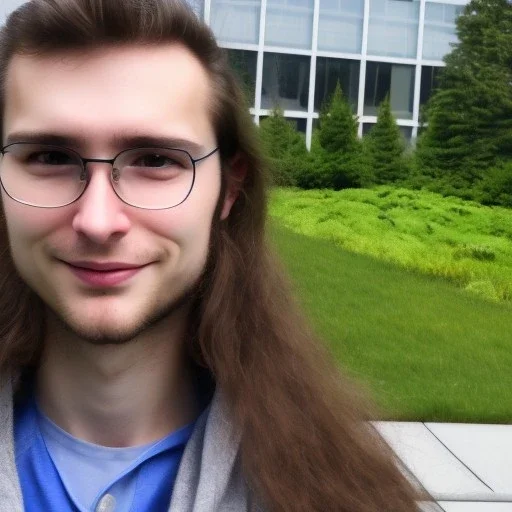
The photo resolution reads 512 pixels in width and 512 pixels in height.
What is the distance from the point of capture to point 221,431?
1.48 metres

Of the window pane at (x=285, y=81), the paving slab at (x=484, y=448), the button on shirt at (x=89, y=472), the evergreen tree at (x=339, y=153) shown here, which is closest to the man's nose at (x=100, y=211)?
the button on shirt at (x=89, y=472)

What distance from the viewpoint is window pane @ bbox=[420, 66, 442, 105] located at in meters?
11.4

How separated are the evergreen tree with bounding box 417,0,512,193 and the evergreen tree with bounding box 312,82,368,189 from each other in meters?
1.01

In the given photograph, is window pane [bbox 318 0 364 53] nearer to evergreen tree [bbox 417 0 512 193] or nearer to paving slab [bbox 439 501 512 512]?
evergreen tree [bbox 417 0 512 193]

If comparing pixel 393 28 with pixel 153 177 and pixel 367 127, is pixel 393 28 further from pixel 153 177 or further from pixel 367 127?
pixel 153 177

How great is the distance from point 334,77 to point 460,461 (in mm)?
9583

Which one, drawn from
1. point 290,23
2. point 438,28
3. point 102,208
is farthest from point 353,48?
point 102,208

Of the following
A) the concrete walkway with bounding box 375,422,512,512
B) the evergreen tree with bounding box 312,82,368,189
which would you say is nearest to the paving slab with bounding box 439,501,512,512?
the concrete walkway with bounding box 375,422,512,512

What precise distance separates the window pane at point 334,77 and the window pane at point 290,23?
45 cm

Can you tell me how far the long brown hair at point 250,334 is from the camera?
1.38 m

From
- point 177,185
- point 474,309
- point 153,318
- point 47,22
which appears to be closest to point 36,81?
point 47,22

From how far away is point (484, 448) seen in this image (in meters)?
4.57

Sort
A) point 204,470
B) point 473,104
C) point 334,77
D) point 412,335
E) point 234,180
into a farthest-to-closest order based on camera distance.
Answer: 1. point 334,77
2. point 473,104
3. point 412,335
4. point 234,180
5. point 204,470

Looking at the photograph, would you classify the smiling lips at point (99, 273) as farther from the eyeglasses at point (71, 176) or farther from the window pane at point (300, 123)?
the window pane at point (300, 123)
